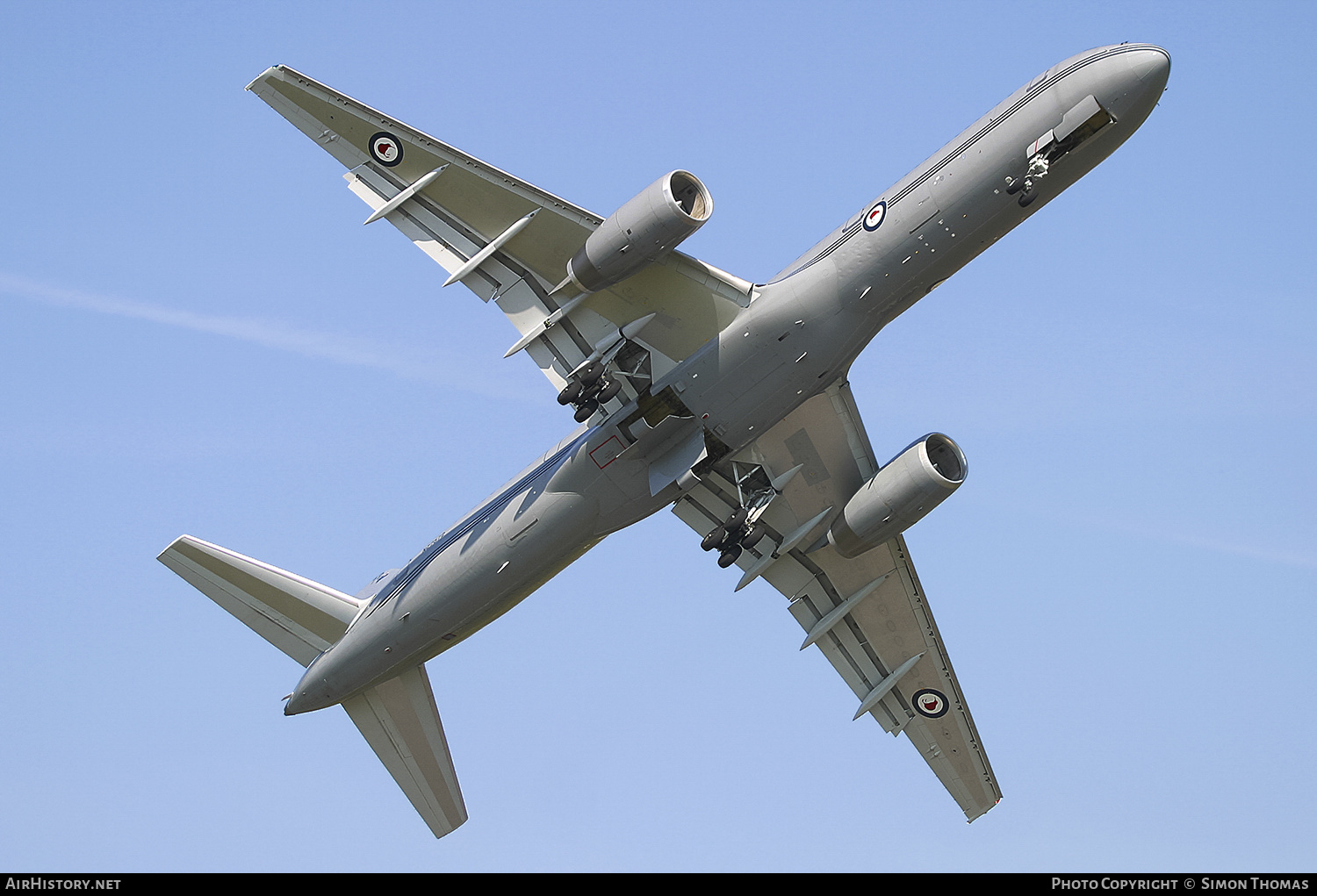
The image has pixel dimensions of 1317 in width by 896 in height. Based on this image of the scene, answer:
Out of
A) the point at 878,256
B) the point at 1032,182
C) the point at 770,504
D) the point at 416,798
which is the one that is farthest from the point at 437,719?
the point at 1032,182

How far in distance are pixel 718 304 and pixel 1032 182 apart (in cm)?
658

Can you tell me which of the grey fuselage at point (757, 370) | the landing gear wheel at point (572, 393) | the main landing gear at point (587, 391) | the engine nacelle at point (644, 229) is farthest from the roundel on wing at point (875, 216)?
the landing gear wheel at point (572, 393)

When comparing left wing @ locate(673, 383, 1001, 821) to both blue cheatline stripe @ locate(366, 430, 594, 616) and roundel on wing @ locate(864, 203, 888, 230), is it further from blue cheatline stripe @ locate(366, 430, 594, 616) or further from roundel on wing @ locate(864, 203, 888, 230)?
roundel on wing @ locate(864, 203, 888, 230)

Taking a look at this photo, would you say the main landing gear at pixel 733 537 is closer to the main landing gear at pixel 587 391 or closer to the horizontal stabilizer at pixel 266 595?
the main landing gear at pixel 587 391

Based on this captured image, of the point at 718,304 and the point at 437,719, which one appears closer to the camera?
the point at 718,304

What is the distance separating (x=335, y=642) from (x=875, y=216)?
15669mm

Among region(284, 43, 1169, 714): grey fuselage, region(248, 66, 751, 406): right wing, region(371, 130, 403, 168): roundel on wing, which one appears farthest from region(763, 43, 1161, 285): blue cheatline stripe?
region(371, 130, 403, 168): roundel on wing

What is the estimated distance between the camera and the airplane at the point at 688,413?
27.7 meters

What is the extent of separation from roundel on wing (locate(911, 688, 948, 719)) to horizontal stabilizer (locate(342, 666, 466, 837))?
11.8m

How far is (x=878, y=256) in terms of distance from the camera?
2814cm

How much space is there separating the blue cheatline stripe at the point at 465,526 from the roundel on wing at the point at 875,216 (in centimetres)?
734

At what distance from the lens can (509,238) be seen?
30031mm

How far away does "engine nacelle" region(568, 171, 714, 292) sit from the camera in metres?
27.3
